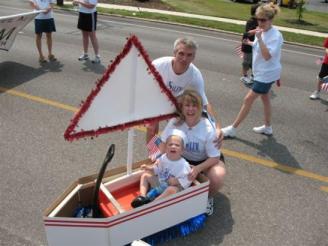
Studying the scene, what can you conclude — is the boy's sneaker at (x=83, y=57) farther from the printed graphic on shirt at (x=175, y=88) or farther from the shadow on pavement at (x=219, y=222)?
the shadow on pavement at (x=219, y=222)

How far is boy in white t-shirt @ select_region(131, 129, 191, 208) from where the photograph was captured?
3.63 meters

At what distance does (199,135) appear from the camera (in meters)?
3.96

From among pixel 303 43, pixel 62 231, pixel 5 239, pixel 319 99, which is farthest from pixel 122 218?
pixel 303 43

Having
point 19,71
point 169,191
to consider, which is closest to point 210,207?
point 169,191

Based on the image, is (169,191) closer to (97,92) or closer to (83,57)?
(97,92)

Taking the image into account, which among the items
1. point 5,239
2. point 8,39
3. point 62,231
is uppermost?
point 8,39

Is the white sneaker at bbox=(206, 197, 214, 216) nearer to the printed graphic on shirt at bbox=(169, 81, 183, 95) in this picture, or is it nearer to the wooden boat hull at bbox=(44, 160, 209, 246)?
the wooden boat hull at bbox=(44, 160, 209, 246)

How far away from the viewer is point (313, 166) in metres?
5.15

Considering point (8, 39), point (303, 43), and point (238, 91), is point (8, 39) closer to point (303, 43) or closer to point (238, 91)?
point (238, 91)

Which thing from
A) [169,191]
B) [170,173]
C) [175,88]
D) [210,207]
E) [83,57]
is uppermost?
[175,88]

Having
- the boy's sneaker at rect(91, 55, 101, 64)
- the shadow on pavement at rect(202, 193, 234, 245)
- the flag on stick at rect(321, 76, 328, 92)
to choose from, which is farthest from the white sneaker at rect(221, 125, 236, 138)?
the boy's sneaker at rect(91, 55, 101, 64)

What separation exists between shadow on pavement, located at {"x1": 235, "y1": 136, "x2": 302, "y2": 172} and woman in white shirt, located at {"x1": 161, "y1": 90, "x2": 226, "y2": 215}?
5.07 ft

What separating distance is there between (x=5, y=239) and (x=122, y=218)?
45.0 inches

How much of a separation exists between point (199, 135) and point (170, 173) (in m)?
0.51
